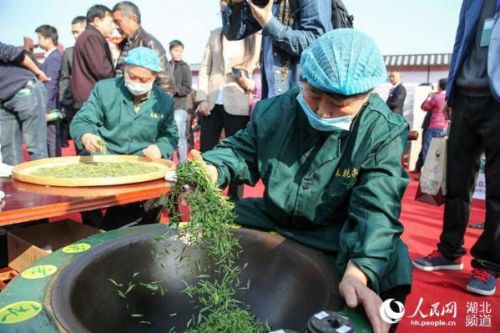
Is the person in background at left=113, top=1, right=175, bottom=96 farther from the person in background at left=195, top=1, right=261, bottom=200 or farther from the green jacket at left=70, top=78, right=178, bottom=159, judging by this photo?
the green jacket at left=70, top=78, right=178, bottom=159

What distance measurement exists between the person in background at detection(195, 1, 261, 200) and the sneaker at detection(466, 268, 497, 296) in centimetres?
227

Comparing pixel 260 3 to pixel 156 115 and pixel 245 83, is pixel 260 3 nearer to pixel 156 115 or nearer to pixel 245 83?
pixel 245 83

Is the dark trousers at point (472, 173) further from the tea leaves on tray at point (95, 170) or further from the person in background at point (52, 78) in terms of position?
the person in background at point (52, 78)

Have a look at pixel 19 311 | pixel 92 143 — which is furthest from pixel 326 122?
pixel 92 143

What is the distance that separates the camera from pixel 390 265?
1.56 m

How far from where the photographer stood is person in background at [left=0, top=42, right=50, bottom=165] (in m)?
4.38

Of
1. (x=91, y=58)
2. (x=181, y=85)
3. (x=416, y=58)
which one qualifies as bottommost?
(x=181, y=85)

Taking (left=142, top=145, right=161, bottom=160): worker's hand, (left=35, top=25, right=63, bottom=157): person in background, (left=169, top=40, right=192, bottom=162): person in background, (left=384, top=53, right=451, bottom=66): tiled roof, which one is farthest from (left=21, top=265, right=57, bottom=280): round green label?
(left=384, top=53, right=451, bottom=66): tiled roof

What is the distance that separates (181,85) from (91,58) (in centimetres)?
341

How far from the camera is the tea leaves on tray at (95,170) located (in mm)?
2666

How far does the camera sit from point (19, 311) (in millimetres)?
1194

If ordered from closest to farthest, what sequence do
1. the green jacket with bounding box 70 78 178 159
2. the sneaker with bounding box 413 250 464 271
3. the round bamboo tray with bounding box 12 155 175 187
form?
the round bamboo tray with bounding box 12 155 175 187
the sneaker with bounding box 413 250 464 271
the green jacket with bounding box 70 78 178 159

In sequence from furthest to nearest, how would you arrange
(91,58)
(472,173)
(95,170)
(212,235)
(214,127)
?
(91,58)
(214,127)
(472,173)
(95,170)
(212,235)

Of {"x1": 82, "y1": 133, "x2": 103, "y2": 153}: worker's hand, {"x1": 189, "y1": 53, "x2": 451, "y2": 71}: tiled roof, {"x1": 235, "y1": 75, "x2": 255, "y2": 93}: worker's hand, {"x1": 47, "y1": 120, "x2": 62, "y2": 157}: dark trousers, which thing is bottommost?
{"x1": 47, "y1": 120, "x2": 62, "y2": 157}: dark trousers
